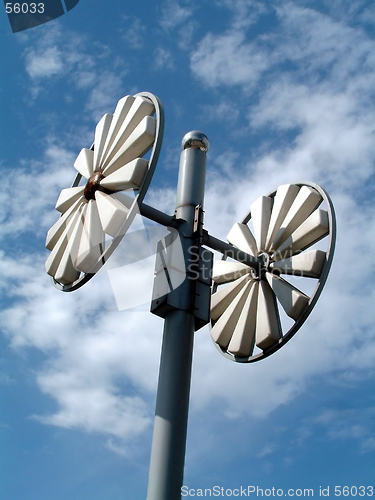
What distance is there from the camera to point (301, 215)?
1283cm

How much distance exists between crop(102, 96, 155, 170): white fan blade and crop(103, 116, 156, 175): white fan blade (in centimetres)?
27

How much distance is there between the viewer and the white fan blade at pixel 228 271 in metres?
13.7

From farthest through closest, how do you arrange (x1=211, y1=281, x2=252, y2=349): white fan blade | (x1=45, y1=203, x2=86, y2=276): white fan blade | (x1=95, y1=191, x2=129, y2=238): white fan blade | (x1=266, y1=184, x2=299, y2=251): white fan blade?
1. (x1=266, y1=184, x2=299, y2=251): white fan blade
2. (x1=211, y1=281, x2=252, y2=349): white fan blade
3. (x1=45, y1=203, x2=86, y2=276): white fan blade
4. (x1=95, y1=191, x2=129, y2=238): white fan blade

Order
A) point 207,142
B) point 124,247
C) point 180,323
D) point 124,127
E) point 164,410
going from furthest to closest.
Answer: point 207,142 < point 124,127 < point 124,247 < point 180,323 < point 164,410

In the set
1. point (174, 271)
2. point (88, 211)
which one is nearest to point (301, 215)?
point (174, 271)

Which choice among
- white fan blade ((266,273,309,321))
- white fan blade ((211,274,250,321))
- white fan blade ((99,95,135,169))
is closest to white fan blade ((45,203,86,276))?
white fan blade ((99,95,135,169))

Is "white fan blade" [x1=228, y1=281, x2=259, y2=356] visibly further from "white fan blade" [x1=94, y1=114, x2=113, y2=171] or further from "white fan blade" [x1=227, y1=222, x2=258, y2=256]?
"white fan blade" [x1=94, y1=114, x2=113, y2=171]

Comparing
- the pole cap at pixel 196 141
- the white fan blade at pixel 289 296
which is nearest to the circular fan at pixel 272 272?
the white fan blade at pixel 289 296

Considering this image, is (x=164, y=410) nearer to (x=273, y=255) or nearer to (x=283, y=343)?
(x=283, y=343)

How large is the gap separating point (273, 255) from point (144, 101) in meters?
5.04

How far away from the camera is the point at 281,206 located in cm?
1345

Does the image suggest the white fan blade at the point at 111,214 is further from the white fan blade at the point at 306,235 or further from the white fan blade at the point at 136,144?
the white fan blade at the point at 306,235

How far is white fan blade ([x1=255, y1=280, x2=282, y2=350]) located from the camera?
12.2 metres

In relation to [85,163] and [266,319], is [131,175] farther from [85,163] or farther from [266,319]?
[266,319]
